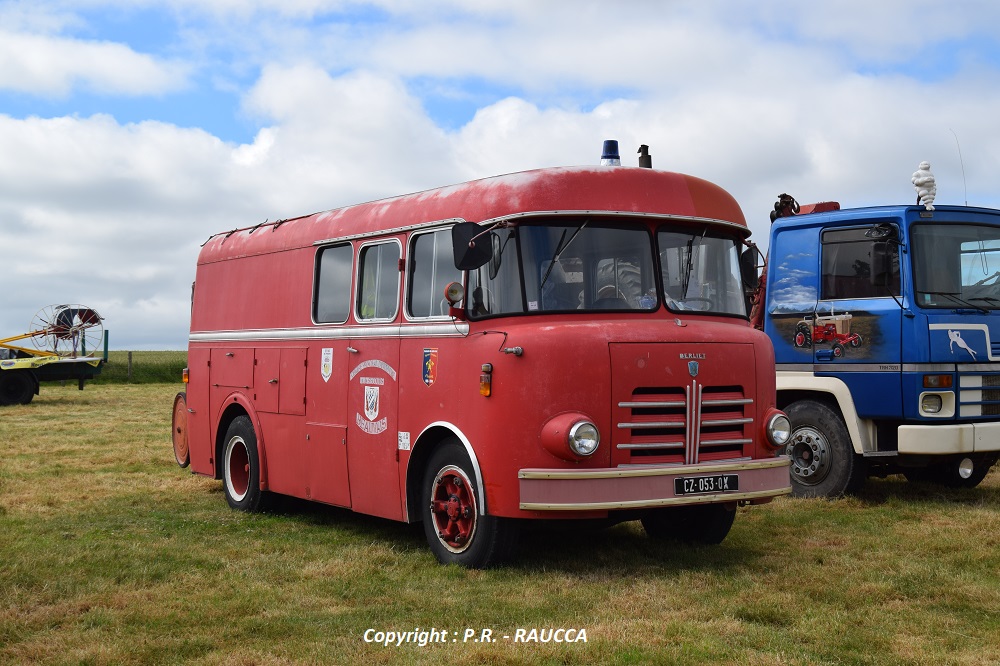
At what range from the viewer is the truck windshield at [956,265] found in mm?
10492

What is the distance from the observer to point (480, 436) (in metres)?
7.51

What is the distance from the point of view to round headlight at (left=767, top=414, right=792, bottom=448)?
7.94m

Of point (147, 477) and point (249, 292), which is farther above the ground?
point (249, 292)

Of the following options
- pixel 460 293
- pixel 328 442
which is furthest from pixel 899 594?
pixel 328 442

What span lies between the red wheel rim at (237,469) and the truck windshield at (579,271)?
4365 millimetres

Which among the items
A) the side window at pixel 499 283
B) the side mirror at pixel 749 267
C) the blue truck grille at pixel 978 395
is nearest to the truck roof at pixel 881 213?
the blue truck grille at pixel 978 395

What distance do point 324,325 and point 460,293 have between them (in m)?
2.23

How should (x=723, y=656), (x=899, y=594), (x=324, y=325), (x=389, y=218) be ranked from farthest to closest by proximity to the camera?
(x=324, y=325) < (x=389, y=218) < (x=899, y=594) < (x=723, y=656)

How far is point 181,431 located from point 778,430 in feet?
24.5

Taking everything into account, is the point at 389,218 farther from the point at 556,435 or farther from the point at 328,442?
the point at 556,435

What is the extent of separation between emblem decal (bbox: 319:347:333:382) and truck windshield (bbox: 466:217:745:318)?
2.09 metres

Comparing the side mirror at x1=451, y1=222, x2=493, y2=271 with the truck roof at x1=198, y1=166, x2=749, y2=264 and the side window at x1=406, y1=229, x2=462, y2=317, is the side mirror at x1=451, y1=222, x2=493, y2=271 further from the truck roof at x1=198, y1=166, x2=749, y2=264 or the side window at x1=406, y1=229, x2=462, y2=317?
the side window at x1=406, y1=229, x2=462, y2=317

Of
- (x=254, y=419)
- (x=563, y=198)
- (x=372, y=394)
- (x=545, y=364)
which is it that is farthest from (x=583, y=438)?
(x=254, y=419)

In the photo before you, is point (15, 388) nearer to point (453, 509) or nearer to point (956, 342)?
point (453, 509)
